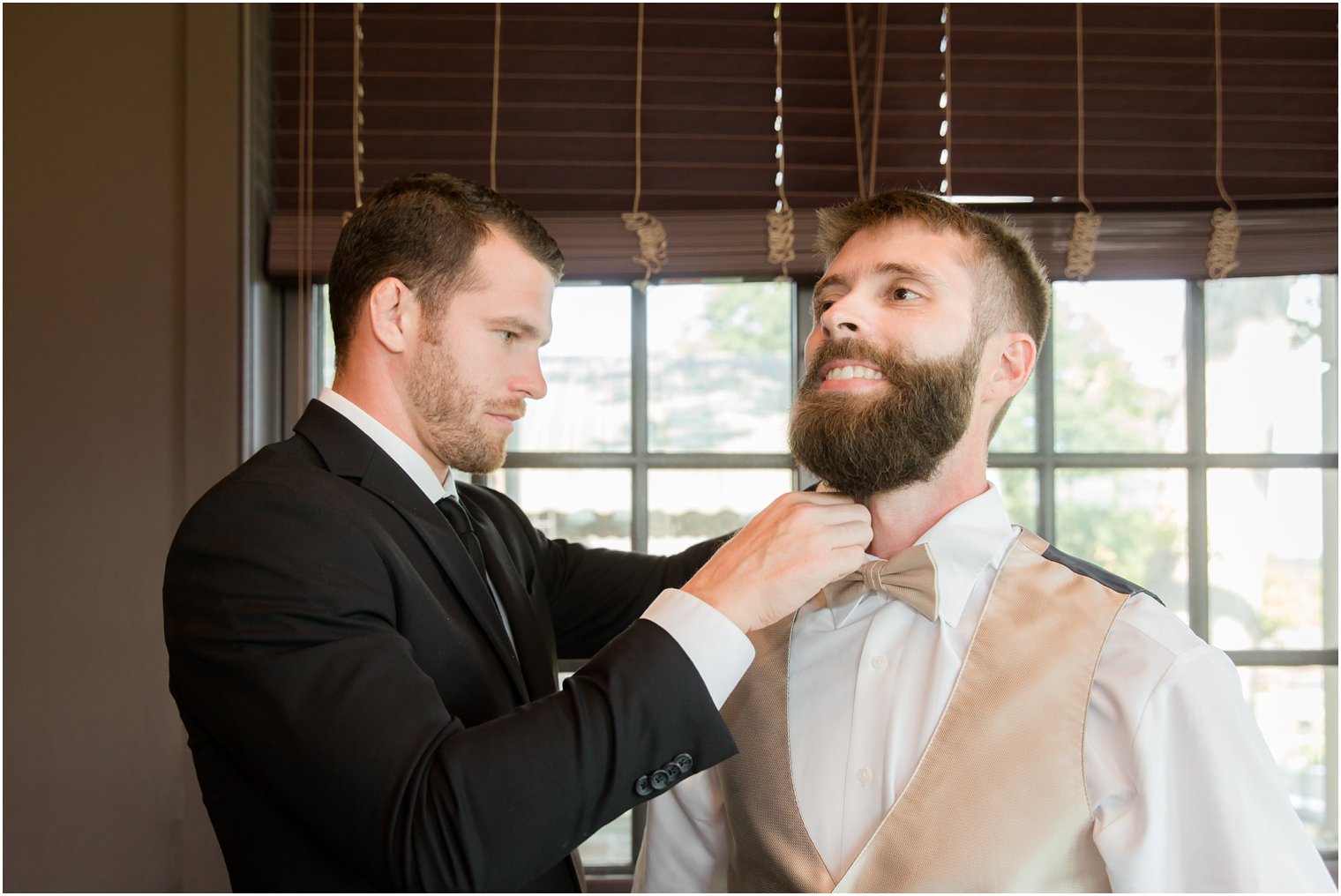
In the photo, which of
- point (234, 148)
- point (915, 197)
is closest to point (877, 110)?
point (915, 197)

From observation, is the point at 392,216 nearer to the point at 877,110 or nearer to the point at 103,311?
the point at 103,311

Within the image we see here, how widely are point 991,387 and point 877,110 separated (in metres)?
1.04

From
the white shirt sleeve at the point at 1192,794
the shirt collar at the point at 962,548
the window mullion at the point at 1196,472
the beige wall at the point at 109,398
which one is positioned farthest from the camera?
the window mullion at the point at 1196,472

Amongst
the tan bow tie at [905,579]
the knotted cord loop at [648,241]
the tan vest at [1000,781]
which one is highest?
the knotted cord loop at [648,241]

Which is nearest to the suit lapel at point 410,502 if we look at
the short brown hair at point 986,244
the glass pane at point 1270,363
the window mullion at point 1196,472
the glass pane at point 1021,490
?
the short brown hair at point 986,244

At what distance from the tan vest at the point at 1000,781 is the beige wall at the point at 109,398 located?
140 cm

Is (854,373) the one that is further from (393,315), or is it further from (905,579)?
(393,315)

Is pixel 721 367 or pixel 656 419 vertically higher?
pixel 721 367

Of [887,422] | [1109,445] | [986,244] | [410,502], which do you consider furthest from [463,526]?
[1109,445]

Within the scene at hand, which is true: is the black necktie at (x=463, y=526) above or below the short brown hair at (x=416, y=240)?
below

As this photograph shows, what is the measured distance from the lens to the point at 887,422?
126cm

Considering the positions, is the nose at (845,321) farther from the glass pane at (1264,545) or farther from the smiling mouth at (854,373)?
the glass pane at (1264,545)

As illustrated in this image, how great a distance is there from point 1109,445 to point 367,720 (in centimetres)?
180

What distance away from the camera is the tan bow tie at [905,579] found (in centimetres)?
123
